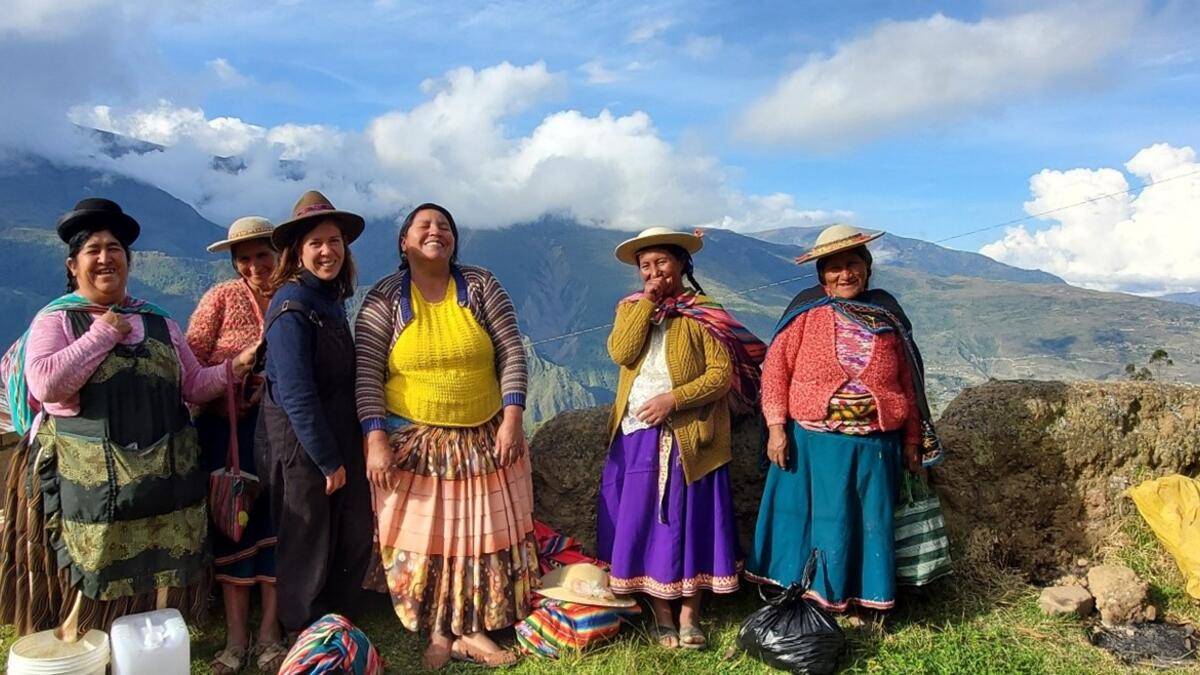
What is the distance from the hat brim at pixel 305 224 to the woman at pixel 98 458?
0.57 meters

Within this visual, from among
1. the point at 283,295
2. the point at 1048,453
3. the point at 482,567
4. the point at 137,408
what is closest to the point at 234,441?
the point at 137,408

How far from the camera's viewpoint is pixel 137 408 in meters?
3.27

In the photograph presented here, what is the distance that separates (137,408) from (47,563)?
78 centimetres

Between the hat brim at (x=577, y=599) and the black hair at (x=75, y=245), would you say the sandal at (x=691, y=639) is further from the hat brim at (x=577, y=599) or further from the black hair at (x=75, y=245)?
the black hair at (x=75, y=245)

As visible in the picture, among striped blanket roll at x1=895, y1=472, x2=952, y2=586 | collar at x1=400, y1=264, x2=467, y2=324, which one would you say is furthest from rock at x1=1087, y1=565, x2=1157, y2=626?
collar at x1=400, y1=264, x2=467, y2=324

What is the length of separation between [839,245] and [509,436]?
1.78m

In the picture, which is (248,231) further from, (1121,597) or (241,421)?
(1121,597)

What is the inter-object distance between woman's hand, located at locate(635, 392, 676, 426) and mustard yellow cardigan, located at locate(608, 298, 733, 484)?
30mm

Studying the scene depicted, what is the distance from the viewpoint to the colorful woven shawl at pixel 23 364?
323 cm

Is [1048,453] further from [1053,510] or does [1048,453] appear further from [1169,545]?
[1169,545]

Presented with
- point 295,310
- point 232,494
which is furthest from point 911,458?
point 232,494

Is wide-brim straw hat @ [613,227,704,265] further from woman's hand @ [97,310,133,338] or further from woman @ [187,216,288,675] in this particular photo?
woman's hand @ [97,310,133,338]

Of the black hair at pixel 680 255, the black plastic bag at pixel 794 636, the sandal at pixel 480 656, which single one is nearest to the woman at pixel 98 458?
the sandal at pixel 480 656

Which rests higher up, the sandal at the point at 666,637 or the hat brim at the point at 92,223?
the hat brim at the point at 92,223
